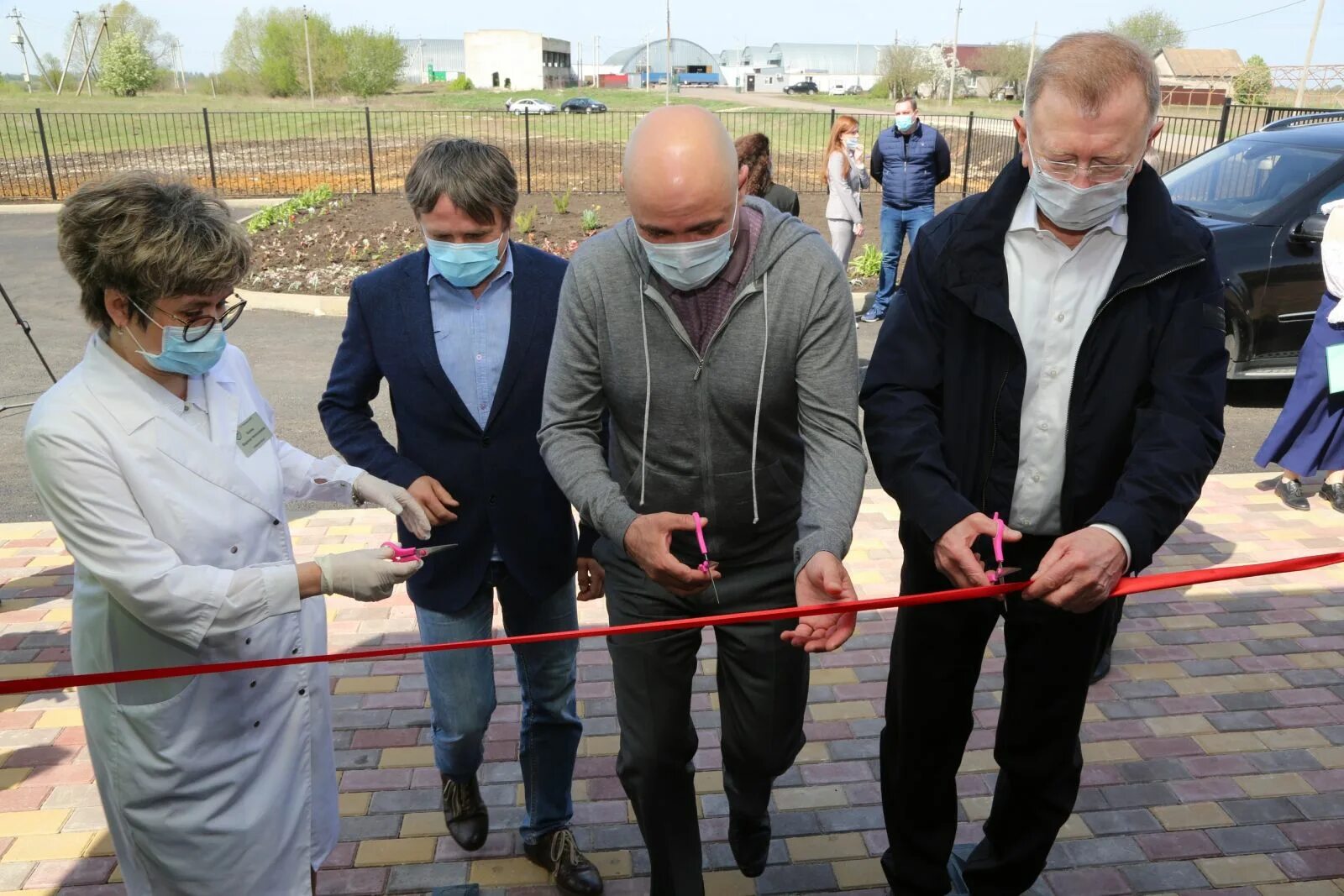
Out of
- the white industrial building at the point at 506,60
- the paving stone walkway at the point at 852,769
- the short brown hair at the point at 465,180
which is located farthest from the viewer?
the white industrial building at the point at 506,60

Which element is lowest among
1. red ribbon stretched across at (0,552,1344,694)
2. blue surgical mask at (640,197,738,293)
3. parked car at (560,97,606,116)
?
red ribbon stretched across at (0,552,1344,694)

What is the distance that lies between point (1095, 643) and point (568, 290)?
1570mm

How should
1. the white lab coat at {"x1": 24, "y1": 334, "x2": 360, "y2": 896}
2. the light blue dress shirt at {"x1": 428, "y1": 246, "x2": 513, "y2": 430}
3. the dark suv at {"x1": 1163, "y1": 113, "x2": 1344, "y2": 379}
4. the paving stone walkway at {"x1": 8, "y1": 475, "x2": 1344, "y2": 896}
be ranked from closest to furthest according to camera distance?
the white lab coat at {"x1": 24, "y1": 334, "x2": 360, "y2": 896}
the light blue dress shirt at {"x1": 428, "y1": 246, "x2": 513, "y2": 430}
the paving stone walkway at {"x1": 8, "y1": 475, "x2": 1344, "y2": 896}
the dark suv at {"x1": 1163, "y1": 113, "x2": 1344, "y2": 379}

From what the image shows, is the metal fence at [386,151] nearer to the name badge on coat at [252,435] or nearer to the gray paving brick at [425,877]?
the gray paving brick at [425,877]

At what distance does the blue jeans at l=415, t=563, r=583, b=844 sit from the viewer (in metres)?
2.89

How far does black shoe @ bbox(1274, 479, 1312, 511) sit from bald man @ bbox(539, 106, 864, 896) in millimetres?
4545

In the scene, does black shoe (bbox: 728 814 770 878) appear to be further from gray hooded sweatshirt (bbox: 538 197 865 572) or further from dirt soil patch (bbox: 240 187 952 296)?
dirt soil patch (bbox: 240 187 952 296)

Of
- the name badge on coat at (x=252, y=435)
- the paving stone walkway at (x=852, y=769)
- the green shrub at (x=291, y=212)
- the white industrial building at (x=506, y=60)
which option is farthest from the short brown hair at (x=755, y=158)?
the white industrial building at (x=506, y=60)

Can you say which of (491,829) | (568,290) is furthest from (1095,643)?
(491,829)

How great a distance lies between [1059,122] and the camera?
7.25ft

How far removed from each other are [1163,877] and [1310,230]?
6058 mm

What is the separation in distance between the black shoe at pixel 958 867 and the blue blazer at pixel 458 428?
4.63ft

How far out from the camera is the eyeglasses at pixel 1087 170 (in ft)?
7.25

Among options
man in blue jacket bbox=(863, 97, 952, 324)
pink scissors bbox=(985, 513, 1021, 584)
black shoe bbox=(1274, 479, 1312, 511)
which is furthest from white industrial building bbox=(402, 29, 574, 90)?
pink scissors bbox=(985, 513, 1021, 584)
